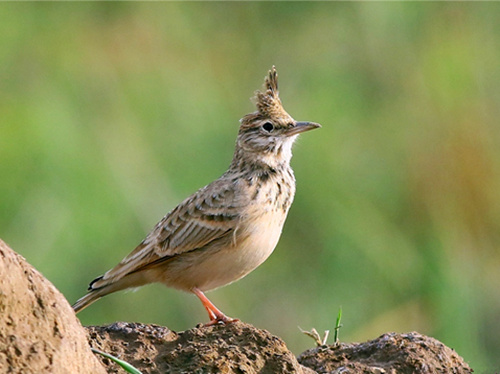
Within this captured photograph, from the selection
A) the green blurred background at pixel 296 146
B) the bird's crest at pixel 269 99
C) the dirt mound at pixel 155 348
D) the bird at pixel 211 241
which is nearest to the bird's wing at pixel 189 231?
the bird at pixel 211 241

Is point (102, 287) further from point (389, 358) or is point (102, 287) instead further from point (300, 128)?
point (389, 358)

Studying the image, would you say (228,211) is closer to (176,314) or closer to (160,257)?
(160,257)

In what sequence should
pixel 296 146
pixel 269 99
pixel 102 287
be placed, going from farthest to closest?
pixel 296 146
pixel 269 99
pixel 102 287

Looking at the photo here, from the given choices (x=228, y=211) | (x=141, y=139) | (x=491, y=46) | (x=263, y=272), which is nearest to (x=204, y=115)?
(x=141, y=139)

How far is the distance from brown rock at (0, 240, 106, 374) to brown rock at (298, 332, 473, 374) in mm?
1459

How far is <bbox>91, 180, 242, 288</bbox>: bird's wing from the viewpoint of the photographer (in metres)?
7.39

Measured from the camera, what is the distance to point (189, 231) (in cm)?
752

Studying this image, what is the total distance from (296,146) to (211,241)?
11.4ft

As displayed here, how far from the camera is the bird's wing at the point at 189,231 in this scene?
291 inches

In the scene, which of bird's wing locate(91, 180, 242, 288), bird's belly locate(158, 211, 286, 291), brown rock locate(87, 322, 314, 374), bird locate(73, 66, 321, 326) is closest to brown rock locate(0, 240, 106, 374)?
brown rock locate(87, 322, 314, 374)

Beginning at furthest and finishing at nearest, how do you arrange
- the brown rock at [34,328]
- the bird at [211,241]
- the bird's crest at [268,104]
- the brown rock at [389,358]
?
1. the bird's crest at [268,104]
2. the bird at [211,241]
3. the brown rock at [389,358]
4. the brown rock at [34,328]

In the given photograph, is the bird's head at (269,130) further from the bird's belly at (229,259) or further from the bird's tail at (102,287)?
the bird's tail at (102,287)

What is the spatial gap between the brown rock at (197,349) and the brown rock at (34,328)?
472mm

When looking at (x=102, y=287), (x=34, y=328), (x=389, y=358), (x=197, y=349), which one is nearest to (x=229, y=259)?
(x=102, y=287)
